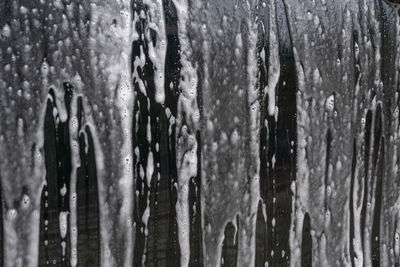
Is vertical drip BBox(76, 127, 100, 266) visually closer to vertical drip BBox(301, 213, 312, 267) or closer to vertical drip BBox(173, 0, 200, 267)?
vertical drip BBox(173, 0, 200, 267)

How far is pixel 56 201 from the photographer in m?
1.26

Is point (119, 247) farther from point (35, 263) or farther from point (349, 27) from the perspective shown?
point (349, 27)

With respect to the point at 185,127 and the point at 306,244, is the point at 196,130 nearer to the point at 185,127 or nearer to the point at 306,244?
the point at 185,127

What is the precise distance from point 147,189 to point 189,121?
184 mm

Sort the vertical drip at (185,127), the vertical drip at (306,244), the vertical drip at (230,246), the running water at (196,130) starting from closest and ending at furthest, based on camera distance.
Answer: the running water at (196,130) < the vertical drip at (185,127) < the vertical drip at (230,246) < the vertical drip at (306,244)

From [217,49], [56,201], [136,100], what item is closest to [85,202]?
[56,201]

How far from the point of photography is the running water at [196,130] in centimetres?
125

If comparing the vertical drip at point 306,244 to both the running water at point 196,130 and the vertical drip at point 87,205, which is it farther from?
the vertical drip at point 87,205

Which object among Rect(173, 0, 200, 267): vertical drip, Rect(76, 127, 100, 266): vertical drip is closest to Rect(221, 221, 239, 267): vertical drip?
Rect(173, 0, 200, 267): vertical drip

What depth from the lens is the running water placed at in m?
1.25

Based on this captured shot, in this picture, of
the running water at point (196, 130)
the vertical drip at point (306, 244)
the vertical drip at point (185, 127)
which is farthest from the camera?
the vertical drip at point (306, 244)

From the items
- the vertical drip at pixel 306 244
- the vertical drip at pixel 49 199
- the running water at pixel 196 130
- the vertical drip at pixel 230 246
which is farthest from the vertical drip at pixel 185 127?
the vertical drip at pixel 306 244

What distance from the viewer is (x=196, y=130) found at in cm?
144

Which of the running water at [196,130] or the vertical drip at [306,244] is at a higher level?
the running water at [196,130]
